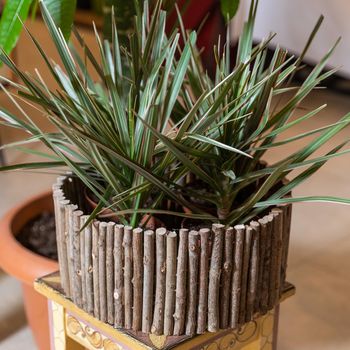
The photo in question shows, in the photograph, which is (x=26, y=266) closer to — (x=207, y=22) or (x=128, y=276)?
(x=128, y=276)

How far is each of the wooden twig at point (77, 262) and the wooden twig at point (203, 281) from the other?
0.15 metres

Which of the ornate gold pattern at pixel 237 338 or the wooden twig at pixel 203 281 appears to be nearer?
the wooden twig at pixel 203 281

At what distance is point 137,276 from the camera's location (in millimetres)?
730

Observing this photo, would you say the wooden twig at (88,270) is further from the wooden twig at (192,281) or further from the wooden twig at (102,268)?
the wooden twig at (192,281)

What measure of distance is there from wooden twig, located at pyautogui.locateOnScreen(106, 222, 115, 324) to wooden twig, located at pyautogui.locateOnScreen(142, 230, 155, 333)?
0.13 feet

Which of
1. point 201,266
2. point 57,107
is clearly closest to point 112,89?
point 57,107

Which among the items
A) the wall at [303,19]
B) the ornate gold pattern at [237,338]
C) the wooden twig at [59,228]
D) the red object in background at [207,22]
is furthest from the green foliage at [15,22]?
the red object in background at [207,22]

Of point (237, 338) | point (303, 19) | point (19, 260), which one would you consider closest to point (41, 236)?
point (19, 260)

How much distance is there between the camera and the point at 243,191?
89 centimetres

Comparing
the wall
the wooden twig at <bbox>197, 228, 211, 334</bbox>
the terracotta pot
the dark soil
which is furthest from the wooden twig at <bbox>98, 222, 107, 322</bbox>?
the wall

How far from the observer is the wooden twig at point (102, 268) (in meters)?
0.73

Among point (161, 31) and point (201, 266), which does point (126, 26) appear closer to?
point (161, 31)

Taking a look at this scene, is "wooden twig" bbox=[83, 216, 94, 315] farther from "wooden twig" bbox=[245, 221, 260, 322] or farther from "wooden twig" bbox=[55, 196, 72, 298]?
"wooden twig" bbox=[245, 221, 260, 322]

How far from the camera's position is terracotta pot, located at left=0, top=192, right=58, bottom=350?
102 cm
